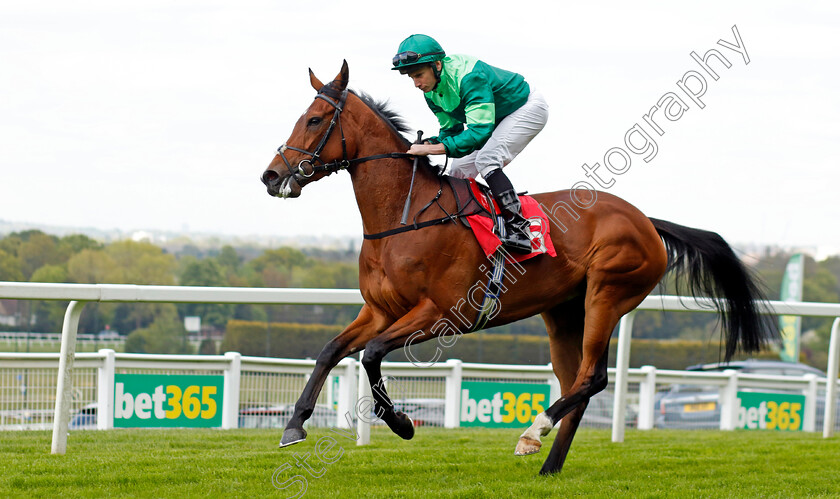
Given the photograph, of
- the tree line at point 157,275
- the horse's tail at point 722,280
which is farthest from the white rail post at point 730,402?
the tree line at point 157,275

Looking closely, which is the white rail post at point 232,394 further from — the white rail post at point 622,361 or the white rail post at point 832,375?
the white rail post at point 832,375

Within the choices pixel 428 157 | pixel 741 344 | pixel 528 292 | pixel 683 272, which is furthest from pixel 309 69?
pixel 741 344

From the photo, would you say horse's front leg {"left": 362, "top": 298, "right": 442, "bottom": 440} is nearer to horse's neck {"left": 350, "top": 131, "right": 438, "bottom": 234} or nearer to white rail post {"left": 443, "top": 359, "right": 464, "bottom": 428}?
horse's neck {"left": 350, "top": 131, "right": 438, "bottom": 234}

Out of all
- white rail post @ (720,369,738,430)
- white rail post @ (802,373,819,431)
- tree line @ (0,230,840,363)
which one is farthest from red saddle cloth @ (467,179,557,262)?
tree line @ (0,230,840,363)

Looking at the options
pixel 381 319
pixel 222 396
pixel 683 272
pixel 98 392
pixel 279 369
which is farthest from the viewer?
pixel 279 369

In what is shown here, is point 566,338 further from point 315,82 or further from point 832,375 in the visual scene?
point 832,375

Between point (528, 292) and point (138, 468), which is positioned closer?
point (138, 468)

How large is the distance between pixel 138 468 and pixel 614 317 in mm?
2528

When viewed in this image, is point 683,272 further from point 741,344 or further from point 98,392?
point 98,392

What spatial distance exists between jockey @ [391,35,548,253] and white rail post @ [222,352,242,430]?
10.2 ft

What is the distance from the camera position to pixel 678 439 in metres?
6.46

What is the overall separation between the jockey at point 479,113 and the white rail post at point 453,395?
356 centimetres

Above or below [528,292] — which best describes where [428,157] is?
above

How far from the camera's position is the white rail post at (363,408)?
16.6 feet
